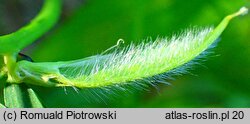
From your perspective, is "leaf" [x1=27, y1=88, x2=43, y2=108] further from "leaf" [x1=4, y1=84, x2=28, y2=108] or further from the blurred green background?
the blurred green background

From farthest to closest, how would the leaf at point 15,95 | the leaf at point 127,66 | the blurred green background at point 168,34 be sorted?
the blurred green background at point 168,34
the leaf at point 15,95
the leaf at point 127,66

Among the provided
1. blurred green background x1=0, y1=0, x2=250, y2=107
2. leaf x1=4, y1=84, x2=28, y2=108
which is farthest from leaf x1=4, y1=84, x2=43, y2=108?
blurred green background x1=0, y1=0, x2=250, y2=107

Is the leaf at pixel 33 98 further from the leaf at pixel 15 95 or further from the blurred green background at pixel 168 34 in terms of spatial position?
the blurred green background at pixel 168 34

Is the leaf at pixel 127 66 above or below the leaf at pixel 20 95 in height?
above

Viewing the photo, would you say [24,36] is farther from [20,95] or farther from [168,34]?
[168,34]

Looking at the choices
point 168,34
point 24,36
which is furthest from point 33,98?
point 168,34

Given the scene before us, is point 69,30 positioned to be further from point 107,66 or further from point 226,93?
point 107,66

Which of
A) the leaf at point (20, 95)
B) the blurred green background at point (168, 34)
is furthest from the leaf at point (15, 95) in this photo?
the blurred green background at point (168, 34)
